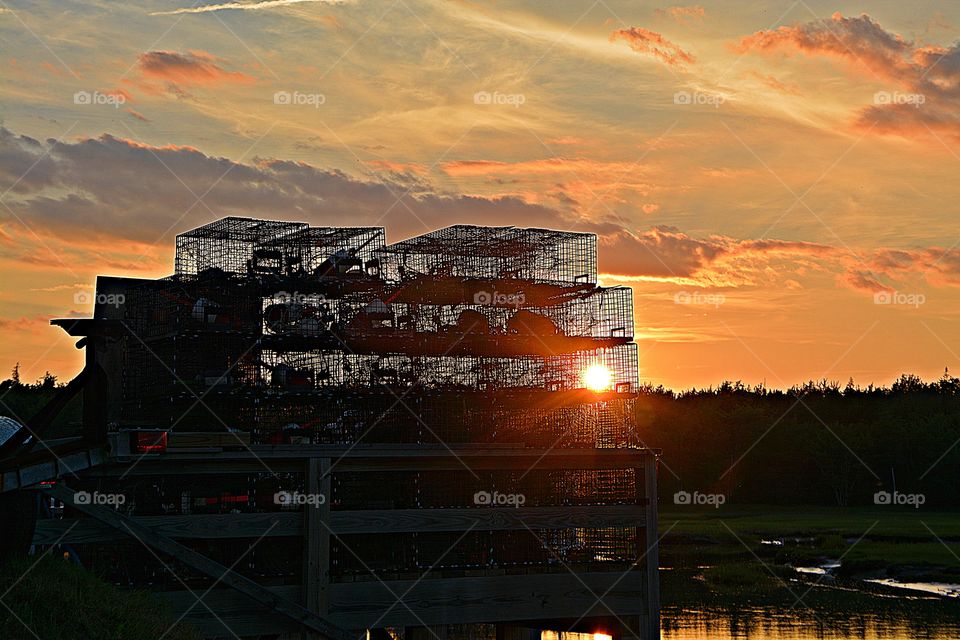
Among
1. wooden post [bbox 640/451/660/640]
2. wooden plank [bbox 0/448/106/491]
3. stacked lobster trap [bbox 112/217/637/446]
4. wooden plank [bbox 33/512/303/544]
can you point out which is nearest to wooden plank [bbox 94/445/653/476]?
wooden post [bbox 640/451/660/640]

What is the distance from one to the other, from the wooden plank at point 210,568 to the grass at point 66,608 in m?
0.91

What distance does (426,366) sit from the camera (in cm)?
2928

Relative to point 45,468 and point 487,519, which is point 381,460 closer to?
point 487,519

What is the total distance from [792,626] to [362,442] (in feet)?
61.2

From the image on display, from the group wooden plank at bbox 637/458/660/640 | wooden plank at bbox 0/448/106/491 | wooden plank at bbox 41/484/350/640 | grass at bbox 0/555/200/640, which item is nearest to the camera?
wooden plank at bbox 0/448/106/491

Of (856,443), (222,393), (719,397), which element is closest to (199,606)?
(222,393)

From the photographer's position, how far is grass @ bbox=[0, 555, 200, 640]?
38.5ft

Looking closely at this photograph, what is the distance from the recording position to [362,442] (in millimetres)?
25734

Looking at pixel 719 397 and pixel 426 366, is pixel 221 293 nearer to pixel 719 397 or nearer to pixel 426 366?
pixel 426 366

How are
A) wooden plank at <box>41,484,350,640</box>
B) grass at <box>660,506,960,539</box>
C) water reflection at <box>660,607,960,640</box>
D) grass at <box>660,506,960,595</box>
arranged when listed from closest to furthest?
wooden plank at <box>41,484,350,640</box>, water reflection at <box>660,607,960,640</box>, grass at <box>660,506,960,595</box>, grass at <box>660,506,960,539</box>

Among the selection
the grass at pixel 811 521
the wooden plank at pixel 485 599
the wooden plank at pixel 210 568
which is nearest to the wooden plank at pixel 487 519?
the wooden plank at pixel 485 599

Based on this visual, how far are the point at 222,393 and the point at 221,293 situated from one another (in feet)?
8.35

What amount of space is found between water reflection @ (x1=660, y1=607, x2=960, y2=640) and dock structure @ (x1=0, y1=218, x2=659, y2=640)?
7175mm

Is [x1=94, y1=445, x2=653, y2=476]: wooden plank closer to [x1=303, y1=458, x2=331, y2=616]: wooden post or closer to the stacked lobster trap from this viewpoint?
[x1=303, y1=458, x2=331, y2=616]: wooden post
